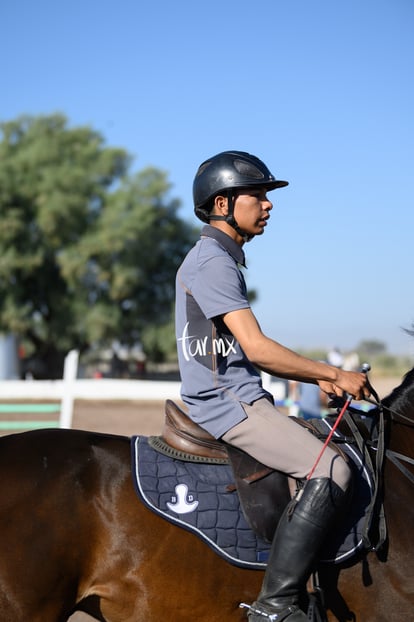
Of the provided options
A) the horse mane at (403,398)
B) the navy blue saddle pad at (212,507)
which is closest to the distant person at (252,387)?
the navy blue saddle pad at (212,507)

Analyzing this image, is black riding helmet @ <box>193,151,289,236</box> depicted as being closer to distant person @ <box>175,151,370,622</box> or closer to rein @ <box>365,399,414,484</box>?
distant person @ <box>175,151,370,622</box>

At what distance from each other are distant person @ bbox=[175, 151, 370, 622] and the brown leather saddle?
6cm

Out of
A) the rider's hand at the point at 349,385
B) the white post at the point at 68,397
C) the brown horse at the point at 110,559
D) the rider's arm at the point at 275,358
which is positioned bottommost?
the white post at the point at 68,397

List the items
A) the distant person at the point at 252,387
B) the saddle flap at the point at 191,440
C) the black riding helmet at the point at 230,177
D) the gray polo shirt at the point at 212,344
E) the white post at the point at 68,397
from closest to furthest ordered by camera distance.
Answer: the distant person at the point at 252,387 → the gray polo shirt at the point at 212,344 → the saddle flap at the point at 191,440 → the black riding helmet at the point at 230,177 → the white post at the point at 68,397

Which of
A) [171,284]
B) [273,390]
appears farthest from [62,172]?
[273,390]

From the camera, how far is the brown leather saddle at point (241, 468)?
3428 millimetres

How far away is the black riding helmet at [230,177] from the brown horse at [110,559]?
4.79 ft

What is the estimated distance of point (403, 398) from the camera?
4.16m

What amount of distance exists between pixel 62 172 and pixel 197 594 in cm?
3369

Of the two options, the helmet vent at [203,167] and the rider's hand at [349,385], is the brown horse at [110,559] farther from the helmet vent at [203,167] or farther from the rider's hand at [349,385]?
the helmet vent at [203,167]

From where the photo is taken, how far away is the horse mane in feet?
13.6

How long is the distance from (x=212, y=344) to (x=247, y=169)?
978 mm

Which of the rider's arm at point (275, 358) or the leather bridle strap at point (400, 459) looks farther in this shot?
the leather bridle strap at point (400, 459)

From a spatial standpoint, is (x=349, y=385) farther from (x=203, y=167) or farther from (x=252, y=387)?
(x=203, y=167)
